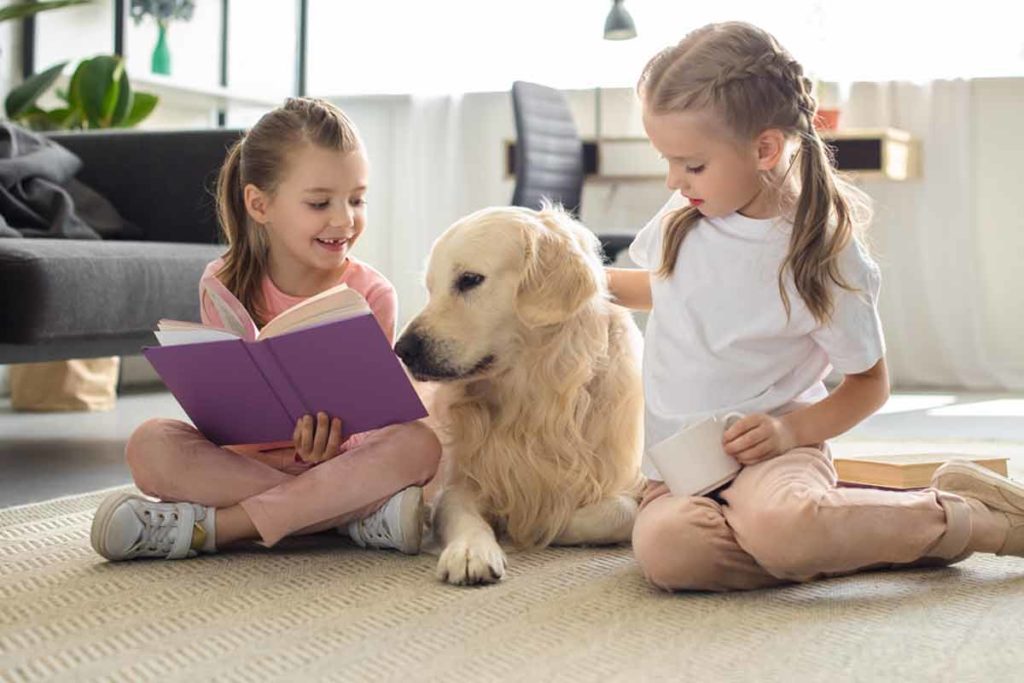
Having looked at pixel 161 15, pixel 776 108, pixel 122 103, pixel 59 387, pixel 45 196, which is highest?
pixel 161 15

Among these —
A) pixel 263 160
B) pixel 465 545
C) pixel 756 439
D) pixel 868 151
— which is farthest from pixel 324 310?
pixel 868 151

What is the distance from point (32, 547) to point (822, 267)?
1158 mm

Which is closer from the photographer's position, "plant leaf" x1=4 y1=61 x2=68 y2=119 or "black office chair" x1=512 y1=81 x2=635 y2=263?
"plant leaf" x1=4 y1=61 x2=68 y2=119

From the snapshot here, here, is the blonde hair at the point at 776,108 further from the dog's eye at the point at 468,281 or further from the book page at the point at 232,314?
the book page at the point at 232,314

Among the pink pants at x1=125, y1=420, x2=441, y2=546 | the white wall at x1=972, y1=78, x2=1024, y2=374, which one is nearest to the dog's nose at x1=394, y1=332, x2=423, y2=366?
the pink pants at x1=125, y1=420, x2=441, y2=546

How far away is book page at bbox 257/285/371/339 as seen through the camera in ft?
5.14

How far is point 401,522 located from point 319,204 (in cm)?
51

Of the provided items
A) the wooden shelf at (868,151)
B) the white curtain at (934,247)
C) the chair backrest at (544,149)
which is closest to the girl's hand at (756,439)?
the chair backrest at (544,149)

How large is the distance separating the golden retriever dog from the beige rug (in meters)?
0.09

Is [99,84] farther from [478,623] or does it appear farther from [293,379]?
[478,623]

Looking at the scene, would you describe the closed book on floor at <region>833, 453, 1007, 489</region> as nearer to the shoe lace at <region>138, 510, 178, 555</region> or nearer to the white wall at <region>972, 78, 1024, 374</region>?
the shoe lace at <region>138, 510, 178, 555</region>

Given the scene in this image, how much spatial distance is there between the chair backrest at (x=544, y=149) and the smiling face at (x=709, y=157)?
241 centimetres

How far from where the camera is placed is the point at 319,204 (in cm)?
189

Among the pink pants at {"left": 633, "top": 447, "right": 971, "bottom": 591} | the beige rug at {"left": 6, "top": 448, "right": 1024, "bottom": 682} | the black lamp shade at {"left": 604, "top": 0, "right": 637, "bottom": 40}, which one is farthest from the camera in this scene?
the black lamp shade at {"left": 604, "top": 0, "right": 637, "bottom": 40}
